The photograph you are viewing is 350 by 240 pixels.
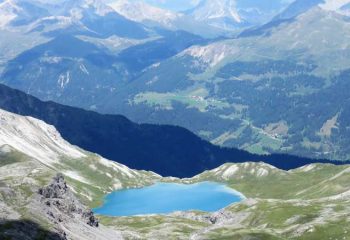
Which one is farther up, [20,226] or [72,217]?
[72,217]

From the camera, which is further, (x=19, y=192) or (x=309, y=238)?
(x=309, y=238)

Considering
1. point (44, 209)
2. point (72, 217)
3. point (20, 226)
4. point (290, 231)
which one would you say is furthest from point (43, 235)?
point (290, 231)

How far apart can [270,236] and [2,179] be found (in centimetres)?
7750

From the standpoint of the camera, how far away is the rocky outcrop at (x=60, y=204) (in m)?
169

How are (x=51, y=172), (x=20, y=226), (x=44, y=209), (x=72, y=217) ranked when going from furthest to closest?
(x=51, y=172)
(x=72, y=217)
(x=44, y=209)
(x=20, y=226)

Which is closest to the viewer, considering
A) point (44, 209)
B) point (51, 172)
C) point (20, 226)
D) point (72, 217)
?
point (20, 226)

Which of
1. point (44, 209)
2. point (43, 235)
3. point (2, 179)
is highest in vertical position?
point (2, 179)

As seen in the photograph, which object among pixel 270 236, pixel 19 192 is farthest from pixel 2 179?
pixel 270 236

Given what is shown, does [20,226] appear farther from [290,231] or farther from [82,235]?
[290,231]

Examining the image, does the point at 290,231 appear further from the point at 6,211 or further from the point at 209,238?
the point at 6,211

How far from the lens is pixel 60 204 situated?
591 ft

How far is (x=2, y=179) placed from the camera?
7156 inches

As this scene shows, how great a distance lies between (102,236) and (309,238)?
58478 millimetres

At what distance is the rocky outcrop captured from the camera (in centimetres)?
A: 16875
